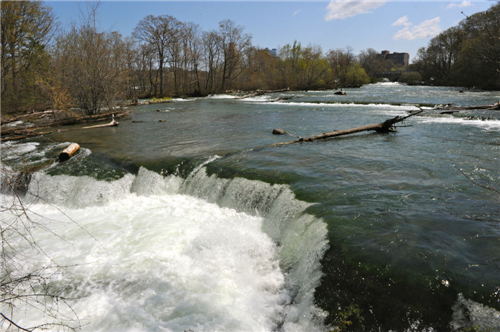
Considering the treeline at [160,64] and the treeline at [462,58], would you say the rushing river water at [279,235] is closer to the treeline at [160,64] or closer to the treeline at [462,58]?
the treeline at [160,64]

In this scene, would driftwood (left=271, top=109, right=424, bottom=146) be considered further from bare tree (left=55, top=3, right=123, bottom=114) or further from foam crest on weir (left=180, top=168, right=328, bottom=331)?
bare tree (left=55, top=3, right=123, bottom=114)

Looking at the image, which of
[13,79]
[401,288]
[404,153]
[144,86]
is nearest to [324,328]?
[401,288]

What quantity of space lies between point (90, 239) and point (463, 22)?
2476 inches

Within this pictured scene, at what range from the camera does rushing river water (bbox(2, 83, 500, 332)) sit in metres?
3.25

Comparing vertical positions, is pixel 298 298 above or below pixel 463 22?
below

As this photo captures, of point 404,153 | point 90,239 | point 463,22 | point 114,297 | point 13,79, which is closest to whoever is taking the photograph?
point 114,297

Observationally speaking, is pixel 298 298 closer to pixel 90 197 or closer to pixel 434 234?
pixel 434 234

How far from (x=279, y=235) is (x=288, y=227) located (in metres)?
0.23

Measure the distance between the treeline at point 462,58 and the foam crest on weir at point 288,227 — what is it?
26111mm

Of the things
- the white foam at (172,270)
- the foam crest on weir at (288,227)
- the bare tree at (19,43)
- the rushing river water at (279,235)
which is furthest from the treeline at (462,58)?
the bare tree at (19,43)

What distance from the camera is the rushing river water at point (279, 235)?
10.7 ft

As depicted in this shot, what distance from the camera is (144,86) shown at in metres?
42.9

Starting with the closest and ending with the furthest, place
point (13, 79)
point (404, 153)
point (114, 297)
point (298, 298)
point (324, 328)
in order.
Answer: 1. point (324, 328)
2. point (298, 298)
3. point (114, 297)
4. point (404, 153)
5. point (13, 79)

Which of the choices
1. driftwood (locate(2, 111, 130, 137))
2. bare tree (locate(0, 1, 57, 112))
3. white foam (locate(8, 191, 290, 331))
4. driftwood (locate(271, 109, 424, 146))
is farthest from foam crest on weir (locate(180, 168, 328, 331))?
bare tree (locate(0, 1, 57, 112))
